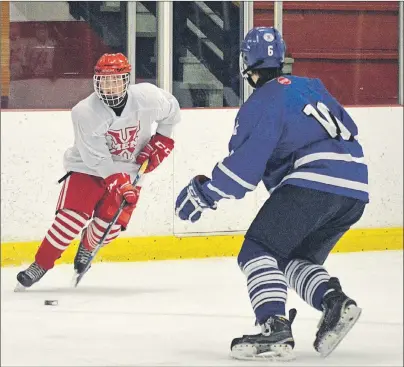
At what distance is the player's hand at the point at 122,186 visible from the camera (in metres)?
5.43

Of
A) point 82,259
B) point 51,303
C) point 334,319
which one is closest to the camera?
point 334,319

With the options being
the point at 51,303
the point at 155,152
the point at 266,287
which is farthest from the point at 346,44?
the point at 266,287

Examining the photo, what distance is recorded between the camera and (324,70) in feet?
23.2

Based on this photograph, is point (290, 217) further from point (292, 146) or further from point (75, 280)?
point (75, 280)

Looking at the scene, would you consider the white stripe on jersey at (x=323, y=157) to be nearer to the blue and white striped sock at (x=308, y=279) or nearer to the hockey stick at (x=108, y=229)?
the blue and white striped sock at (x=308, y=279)

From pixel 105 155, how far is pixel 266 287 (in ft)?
5.14

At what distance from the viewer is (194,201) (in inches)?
164

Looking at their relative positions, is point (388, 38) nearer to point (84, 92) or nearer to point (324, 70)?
point (324, 70)

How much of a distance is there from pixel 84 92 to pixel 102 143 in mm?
1131

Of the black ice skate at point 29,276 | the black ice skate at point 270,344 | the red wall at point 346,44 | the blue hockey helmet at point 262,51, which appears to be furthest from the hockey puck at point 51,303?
the red wall at point 346,44

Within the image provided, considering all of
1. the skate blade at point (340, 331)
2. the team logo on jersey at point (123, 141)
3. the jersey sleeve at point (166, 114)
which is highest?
the jersey sleeve at point (166, 114)

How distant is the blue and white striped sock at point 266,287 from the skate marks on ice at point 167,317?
5.5 inches

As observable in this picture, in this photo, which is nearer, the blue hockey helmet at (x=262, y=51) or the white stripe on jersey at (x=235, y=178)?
the white stripe on jersey at (x=235, y=178)

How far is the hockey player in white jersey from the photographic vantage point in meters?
5.51
